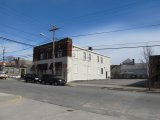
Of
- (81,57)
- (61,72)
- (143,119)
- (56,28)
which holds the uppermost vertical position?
(56,28)

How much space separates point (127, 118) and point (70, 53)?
3760cm

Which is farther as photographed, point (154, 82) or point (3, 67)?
point (3, 67)

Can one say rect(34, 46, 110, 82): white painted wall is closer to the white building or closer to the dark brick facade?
the white building

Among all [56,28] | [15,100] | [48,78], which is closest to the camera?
[15,100]

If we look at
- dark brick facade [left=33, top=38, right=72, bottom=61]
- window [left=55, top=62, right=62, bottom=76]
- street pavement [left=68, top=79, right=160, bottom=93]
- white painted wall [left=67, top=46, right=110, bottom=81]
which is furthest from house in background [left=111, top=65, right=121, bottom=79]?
street pavement [left=68, top=79, right=160, bottom=93]

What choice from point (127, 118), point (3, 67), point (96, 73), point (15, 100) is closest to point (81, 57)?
point (96, 73)

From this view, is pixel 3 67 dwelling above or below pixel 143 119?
above

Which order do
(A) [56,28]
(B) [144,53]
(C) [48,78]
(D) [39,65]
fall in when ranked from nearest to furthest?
(C) [48,78], (A) [56,28], (B) [144,53], (D) [39,65]

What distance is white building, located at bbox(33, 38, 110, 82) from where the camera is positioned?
4816 cm

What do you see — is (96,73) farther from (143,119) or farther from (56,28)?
(143,119)

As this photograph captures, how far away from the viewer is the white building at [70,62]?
48.2 metres

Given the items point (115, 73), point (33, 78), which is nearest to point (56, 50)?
point (33, 78)

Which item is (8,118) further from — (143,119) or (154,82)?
(154,82)

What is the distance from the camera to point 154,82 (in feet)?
116
